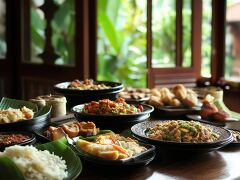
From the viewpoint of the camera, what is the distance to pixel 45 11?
14.5 ft

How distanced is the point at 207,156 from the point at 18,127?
2.63 ft

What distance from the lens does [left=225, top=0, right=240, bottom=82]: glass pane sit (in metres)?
3.90

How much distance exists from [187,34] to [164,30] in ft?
3.45

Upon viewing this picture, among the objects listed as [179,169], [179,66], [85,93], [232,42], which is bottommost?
[179,169]

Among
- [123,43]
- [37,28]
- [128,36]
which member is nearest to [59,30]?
[37,28]

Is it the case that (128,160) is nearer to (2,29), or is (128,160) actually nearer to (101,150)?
(101,150)

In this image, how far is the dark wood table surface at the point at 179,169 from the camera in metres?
1.27

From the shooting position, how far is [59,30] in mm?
4371

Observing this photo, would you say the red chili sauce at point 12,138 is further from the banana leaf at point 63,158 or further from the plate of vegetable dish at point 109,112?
the plate of vegetable dish at point 109,112

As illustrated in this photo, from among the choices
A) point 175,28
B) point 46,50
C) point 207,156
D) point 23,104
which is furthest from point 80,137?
point 46,50

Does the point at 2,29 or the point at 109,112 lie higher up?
the point at 2,29

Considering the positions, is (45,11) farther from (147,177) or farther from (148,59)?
(147,177)

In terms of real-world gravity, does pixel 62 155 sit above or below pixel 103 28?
below

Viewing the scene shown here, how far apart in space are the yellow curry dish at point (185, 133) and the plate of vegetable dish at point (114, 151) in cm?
13
